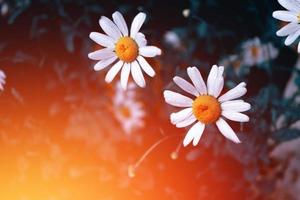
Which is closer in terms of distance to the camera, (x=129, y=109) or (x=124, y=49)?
(x=124, y=49)

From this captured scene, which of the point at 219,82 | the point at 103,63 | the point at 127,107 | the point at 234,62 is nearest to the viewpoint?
the point at 219,82

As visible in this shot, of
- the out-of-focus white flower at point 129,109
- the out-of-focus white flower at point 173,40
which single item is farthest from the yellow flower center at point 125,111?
the out-of-focus white flower at point 173,40

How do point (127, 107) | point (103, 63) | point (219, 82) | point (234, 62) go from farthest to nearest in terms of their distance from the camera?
point (127, 107)
point (234, 62)
point (103, 63)
point (219, 82)

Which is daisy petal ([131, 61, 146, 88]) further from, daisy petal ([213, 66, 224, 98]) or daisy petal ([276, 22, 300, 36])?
daisy petal ([276, 22, 300, 36])

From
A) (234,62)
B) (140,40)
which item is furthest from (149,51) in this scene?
(234,62)

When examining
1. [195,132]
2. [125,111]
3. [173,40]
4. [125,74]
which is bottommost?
[195,132]

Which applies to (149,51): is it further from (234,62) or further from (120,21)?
(234,62)

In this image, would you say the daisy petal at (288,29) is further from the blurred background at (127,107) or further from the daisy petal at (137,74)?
the blurred background at (127,107)

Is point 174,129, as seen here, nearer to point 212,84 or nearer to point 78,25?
point 78,25

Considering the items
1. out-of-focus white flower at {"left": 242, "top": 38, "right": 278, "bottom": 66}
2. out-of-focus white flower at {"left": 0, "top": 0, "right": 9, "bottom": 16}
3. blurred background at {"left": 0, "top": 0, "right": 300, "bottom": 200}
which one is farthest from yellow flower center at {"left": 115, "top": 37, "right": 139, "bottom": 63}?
out-of-focus white flower at {"left": 0, "top": 0, "right": 9, "bottom": 16}
